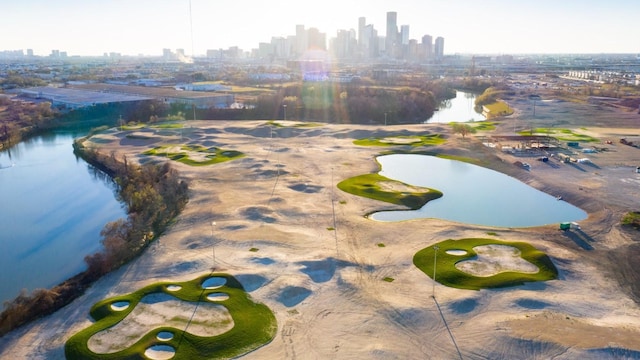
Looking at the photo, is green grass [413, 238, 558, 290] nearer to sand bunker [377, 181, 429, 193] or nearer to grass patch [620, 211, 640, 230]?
grass patch [620, 211, 640, 230]

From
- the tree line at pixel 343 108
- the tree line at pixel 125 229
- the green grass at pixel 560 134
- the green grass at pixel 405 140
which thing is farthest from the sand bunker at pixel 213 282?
the tree line at pixel 343 108

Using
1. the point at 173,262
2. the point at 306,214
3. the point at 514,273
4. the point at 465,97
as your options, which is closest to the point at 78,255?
the point at 173,262

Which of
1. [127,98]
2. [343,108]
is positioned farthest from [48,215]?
[343,108]

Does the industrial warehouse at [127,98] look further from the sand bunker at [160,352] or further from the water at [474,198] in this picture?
the sand bunker at [160,352]

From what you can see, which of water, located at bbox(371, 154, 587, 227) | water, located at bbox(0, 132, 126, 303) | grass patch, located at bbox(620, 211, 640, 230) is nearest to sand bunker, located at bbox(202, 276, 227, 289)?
water, located at bbox(0, 132, 126, 303)

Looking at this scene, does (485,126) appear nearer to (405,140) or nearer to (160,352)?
(405,140)

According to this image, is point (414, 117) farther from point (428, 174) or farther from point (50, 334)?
point (50, 334)
